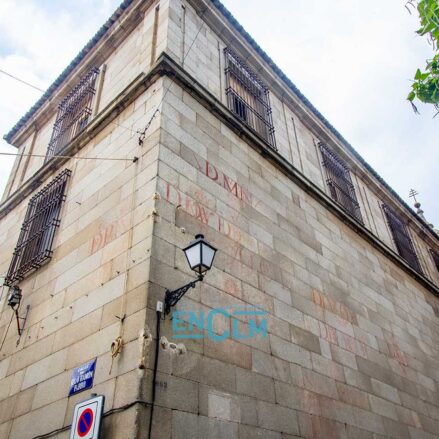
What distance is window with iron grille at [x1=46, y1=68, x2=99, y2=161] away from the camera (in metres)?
9.91

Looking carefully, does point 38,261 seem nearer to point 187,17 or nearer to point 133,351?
point 133,351

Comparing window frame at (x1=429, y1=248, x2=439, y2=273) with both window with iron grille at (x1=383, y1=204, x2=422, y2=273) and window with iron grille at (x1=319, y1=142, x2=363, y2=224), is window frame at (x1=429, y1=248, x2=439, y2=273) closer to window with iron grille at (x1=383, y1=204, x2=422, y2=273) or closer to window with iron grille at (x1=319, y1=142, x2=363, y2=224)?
window with iron grille at (x1=383, y1=204, x2=422, y2=273)

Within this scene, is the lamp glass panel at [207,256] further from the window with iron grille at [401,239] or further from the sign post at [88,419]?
the window with iron grille at [401,239]

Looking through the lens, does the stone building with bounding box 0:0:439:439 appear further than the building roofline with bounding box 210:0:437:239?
No

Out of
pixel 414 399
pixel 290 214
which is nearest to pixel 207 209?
pixel 290 214

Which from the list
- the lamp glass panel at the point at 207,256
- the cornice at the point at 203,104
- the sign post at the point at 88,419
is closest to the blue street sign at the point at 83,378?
the sign post at the point at 88,419

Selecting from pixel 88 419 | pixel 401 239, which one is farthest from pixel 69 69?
pixel 401 239

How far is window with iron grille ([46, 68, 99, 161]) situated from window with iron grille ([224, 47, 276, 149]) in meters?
3.23

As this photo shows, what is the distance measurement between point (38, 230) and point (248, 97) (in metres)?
5.60

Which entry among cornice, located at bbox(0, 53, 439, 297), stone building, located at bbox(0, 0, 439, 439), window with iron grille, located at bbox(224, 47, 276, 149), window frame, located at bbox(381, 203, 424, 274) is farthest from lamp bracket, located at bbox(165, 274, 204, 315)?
window frame, located at bbox(381, 203, 424, 274)

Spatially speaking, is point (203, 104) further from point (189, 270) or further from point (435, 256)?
point (435, 256)

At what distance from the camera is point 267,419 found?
17.7ft

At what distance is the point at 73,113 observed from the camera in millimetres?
10391

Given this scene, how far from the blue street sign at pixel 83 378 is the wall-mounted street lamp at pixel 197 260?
1128 mm
